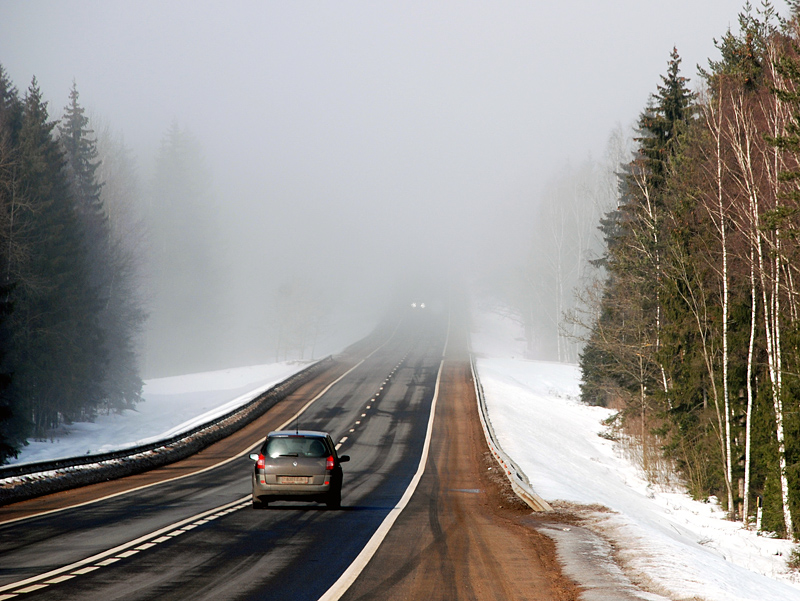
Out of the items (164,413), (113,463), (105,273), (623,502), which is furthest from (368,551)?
(105,273)

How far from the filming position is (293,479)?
50.5ft

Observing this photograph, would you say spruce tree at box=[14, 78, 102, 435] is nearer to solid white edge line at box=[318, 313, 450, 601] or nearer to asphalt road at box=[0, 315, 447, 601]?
asphalt road at box=[0, 315, 447, 601]

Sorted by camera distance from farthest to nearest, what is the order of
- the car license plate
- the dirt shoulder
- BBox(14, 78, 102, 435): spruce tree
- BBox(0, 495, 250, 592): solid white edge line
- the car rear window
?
BBox(14, 78, 102, 435): spruce tree, the car rear window, the car license plate, the dirt shoulder, BBox(0, 495, 250, 592): solid white edge line

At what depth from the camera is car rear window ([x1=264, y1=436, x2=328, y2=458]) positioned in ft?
51.2

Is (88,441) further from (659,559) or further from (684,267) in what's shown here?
(659,559)

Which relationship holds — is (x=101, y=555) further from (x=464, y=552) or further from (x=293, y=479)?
(x=293, y=479)

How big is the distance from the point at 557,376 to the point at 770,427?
138 feet

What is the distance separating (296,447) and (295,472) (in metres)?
A: 0.57

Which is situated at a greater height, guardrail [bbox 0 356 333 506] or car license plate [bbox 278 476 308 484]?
car license plate [bbox 278 476 308 484]

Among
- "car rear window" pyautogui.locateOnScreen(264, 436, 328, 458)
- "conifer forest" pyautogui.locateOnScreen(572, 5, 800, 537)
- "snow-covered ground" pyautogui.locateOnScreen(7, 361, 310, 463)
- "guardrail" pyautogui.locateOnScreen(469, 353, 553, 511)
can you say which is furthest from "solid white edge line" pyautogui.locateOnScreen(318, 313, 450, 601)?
"snow-covered ground" pyautogui.locateOnScreen(7, 361, 310, 463)

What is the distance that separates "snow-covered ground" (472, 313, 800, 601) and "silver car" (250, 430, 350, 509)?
537 cm

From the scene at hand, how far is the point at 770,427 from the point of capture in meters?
22.8

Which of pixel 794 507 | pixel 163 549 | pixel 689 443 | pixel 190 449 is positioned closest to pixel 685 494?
pixel 689 443

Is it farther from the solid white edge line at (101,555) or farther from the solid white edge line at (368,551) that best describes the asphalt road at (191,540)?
the solid white edge line at (368,551)
